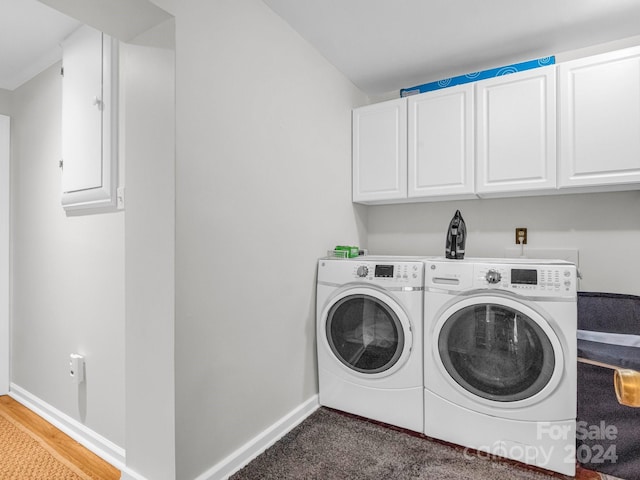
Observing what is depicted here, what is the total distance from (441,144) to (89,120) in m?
2.13

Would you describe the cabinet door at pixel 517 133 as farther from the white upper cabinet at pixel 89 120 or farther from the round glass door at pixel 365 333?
the white upper cabinet at pixel 89 120

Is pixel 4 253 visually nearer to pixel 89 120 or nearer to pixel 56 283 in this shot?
pixel 56 283

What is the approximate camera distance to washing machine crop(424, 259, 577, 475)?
156 centimetres

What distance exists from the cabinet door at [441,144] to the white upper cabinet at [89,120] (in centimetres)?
184

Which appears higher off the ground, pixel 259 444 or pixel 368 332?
pixel 368 332

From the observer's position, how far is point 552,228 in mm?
2303

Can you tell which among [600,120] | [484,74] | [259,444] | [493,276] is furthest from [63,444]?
[600,120]

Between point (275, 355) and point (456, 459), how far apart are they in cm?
104

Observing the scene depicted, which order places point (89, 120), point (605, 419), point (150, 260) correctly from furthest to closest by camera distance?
1. point (89, 120)
2. point (605, 419)
3. point (150, 260)

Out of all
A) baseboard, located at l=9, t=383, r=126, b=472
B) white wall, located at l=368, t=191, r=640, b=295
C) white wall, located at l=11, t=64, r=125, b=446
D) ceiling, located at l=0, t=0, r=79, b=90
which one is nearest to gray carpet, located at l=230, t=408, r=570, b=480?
baseboard, located at l=9, t=383, r=126, b=472

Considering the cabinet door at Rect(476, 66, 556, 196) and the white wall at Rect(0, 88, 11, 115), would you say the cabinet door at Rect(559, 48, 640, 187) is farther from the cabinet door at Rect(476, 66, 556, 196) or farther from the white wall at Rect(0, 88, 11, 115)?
the white wall at Rect(0, 88, 11, 115)

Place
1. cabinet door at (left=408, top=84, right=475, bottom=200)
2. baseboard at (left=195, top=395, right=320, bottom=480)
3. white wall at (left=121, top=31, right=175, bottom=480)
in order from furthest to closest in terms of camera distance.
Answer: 1. cabinet door at (left=408, top=84, right=475, bottom=200)
2. baseboard at (left=195, top=395, right=320, bottom=480)
3. white wall at (left=121, top=31, right=175, bottom=480)

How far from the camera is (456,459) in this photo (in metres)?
1.69

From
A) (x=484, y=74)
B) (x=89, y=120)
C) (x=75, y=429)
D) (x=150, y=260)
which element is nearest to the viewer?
(x=150, y=260)
